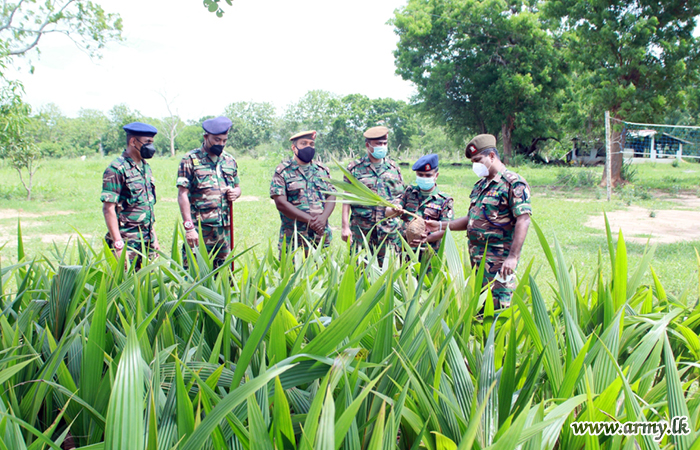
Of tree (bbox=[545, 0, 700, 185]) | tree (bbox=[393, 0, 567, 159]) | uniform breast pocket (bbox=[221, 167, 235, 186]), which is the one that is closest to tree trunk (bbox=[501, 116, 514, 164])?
tree (bbox=[393, 0, 567, 159])

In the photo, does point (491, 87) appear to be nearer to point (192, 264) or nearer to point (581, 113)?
point (581, 113)

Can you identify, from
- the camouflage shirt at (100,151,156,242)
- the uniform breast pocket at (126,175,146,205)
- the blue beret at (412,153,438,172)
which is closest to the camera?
the camouflage shirt at (100,151,156,242)

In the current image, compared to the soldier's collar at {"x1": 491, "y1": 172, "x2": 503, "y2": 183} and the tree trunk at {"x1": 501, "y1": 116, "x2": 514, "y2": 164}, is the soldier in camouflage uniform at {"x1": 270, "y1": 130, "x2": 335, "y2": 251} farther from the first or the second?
the tree trunk at {"x1": 501, "y1": 116, "x2": 514, "y2": 164}

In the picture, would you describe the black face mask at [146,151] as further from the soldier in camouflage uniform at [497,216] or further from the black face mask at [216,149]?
the soldier in camouflage uniform at [497,216]

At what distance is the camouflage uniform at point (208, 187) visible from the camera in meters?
3.77

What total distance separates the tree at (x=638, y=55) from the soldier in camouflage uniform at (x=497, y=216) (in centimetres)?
1265

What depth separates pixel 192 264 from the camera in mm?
1505

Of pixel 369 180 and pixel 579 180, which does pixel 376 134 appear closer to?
pixel 369 180

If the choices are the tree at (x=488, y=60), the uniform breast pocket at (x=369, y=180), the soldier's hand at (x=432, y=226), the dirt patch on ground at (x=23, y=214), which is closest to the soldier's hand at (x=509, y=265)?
the soldier's hand at (x=432, y=226)

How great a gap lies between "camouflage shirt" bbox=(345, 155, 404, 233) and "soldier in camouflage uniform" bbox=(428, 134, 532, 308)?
1.12 metres

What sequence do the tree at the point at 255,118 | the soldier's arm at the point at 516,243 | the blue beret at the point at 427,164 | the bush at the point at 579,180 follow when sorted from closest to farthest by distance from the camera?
the soldier's arm at the point at 516,243 < the blue beret at the point at 427,164 < the bush at the point at 579,180 < the tree at the point at 255,118

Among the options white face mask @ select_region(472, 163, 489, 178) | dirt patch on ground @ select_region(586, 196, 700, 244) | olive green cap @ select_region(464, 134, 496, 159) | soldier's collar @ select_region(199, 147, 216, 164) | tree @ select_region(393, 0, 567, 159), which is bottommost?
dirt patch on ground @ select_region(586, 196, 700, 244)

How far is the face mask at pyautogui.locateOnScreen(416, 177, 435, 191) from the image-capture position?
11.8ft

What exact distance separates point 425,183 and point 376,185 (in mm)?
657
